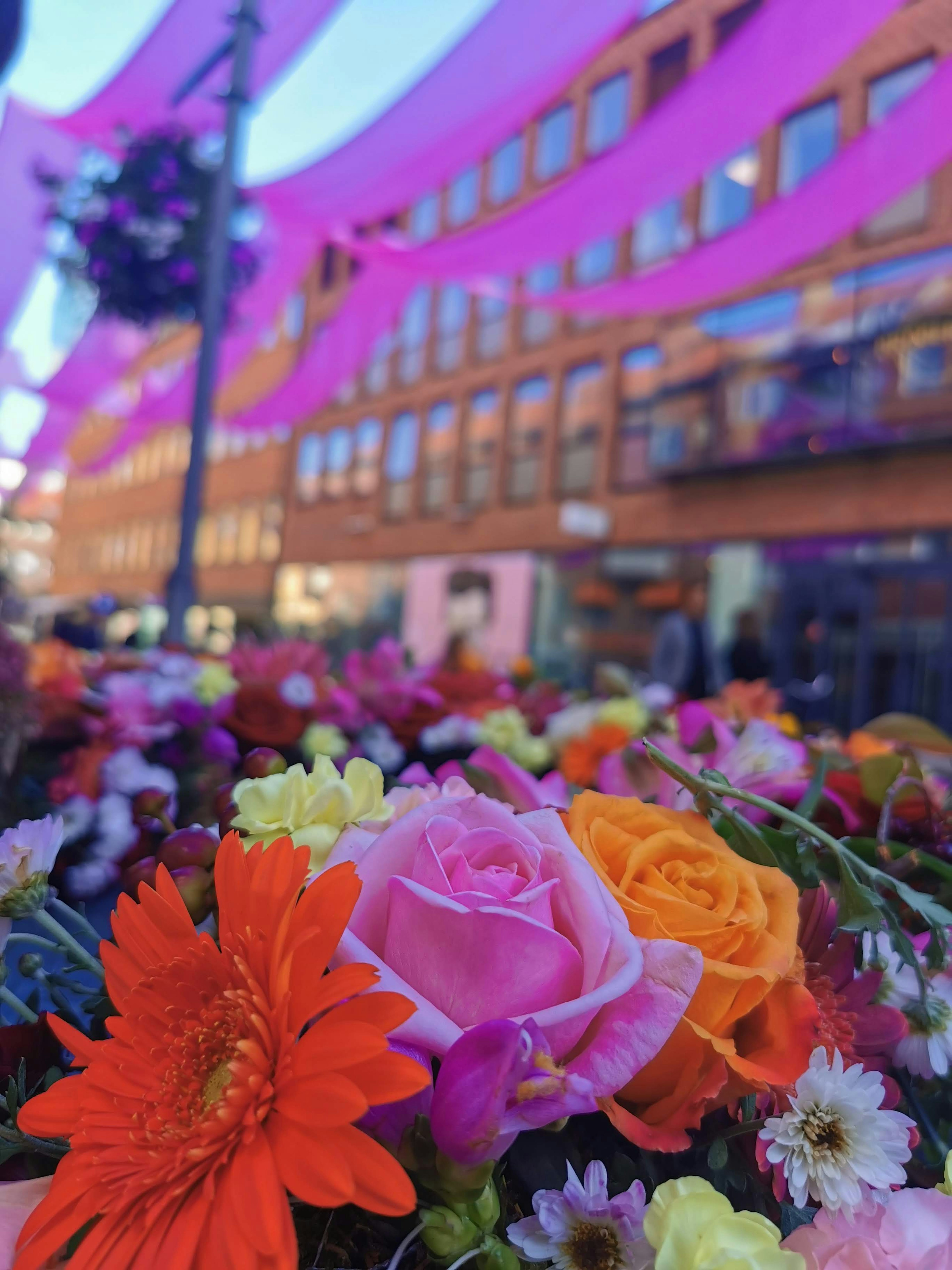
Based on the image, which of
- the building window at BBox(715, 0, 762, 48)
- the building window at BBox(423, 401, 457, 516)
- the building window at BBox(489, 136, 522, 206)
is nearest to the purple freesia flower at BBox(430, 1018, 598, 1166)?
the building window at BBox(715, 0, 762, 48)

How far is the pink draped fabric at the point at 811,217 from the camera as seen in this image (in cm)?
318

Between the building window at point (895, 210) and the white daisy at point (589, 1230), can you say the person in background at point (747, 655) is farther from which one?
the white daisy at point (589, 1230)

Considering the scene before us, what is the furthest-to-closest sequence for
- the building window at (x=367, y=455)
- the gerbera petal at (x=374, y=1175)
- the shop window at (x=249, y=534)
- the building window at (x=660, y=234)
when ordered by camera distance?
the shop window at (x=249, y=534) < the building window at (x=367, y=455) < the building window at (x=660, y=234) < the gerbera petal at (x=374, y=1175)

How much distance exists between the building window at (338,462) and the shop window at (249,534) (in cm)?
267

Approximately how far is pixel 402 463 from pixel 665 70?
24.9 ft

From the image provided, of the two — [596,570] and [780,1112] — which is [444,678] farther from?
[596,570]

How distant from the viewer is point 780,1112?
37 cm

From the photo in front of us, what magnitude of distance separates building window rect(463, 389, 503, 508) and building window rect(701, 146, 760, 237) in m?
4.64

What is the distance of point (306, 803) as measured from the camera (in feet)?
1.49

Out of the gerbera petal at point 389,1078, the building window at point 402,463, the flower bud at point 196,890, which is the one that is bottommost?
the gerbera petal at point 389,1078

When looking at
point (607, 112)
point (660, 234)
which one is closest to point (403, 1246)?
point (660, 234)

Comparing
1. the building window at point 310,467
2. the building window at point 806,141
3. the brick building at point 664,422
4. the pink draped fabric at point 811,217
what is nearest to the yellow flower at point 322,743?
the brick building at point 664,422

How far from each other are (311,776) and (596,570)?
42.4 feet

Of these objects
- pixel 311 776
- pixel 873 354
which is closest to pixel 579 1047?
pixel 311 776
